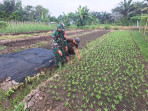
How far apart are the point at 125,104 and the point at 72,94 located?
1028 mm

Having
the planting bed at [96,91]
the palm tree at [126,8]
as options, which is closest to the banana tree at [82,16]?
the palm tree at [126,8]

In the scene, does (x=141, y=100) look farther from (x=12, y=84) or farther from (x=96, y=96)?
(x=12, y=84)

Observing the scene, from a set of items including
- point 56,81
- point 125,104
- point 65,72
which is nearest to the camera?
point 125,104

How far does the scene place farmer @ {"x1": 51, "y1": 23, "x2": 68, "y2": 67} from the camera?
10.8ft

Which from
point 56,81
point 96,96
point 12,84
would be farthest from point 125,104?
point 12,84

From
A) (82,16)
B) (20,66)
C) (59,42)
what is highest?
(82,16)

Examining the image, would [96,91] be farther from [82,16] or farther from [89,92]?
[82,16]

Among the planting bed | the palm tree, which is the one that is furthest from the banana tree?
the planting bed

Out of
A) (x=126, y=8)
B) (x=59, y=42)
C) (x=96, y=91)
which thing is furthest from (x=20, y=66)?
(x=126, y=8)

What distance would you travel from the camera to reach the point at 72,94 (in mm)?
2289

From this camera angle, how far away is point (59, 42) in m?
3.54

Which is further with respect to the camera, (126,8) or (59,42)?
(126,8)

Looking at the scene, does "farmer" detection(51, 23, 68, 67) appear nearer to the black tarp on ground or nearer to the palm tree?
the black tarp on ground

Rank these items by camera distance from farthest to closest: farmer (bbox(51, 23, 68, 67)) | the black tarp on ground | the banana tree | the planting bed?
the banana tree → farmer (bbox(51, 23, 68, 67)) → the black tarp on ground → the planting bed
